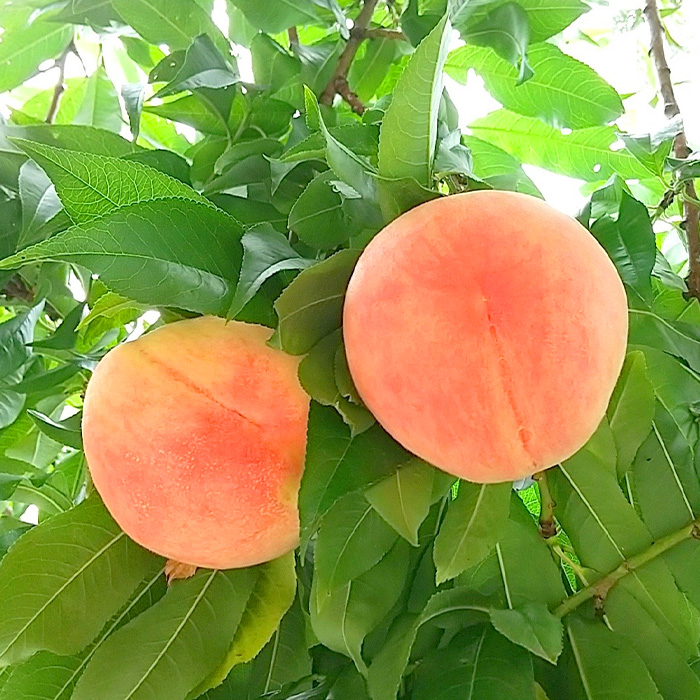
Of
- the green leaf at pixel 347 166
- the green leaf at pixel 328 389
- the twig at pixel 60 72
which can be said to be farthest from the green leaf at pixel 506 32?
the twig at pixel 60 72

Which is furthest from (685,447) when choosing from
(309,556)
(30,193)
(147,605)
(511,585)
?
(30,193)

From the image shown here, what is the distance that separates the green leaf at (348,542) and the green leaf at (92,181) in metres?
0.19

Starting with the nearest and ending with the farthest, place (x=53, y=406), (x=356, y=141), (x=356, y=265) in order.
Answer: (x=356, y=265) < (x=356, y=141) < (x=53, y=406)

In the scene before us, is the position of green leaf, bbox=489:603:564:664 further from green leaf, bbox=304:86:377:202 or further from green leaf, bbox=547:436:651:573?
green leaf, bbox=304:86:377:202

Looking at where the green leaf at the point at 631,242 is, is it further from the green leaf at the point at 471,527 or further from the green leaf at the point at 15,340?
the green leaf at the point at 15,340

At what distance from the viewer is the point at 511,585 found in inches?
21.1

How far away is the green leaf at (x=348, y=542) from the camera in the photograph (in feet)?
1.53

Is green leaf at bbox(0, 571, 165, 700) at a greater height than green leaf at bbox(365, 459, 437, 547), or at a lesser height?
lesser

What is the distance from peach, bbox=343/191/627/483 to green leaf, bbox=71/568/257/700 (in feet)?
0.61

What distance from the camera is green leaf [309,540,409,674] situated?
50 centimetres

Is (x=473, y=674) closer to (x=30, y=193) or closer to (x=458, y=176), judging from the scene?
(x=458, y=176)

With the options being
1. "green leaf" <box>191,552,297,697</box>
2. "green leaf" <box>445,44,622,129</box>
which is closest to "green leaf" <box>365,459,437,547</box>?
"green leaf" <box>191,552,297,697</box>

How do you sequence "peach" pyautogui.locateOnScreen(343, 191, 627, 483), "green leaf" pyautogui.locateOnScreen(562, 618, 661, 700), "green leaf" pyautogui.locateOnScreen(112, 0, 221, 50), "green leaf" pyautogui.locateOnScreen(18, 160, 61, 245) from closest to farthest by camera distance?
"peach" pyautogui.locateOnScreen(343, 191, 627, 483), "green leaf" pyautogui.locateOnScreen(562, 618, 661, 700), "green leaf" pyautogui.locateOnScreen(18, 160, 61, 245), "green leaf" pyautogui.locateOnScreen(112, 0, 221, 50)

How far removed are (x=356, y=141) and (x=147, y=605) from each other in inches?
12.8
